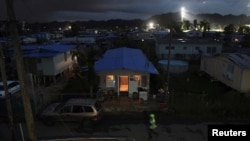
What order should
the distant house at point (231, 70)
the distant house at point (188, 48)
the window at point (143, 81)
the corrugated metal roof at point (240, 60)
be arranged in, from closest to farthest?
the window at point (143, 81) → the distant house at point (231, 70) → the corrugated metal roof at point (240, 60) → the distant house at point (188, 48)

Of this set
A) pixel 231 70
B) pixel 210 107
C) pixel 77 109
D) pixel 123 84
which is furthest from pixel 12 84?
pixel 231 70

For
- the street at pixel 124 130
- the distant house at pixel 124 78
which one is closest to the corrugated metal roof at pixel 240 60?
the distant house at pixel 124 78

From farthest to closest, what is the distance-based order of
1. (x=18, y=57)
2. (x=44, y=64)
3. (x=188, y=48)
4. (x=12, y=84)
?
(x=188, y=48)
(x=44, y=64)
(x=12, y=84)
(x=18, y=57)

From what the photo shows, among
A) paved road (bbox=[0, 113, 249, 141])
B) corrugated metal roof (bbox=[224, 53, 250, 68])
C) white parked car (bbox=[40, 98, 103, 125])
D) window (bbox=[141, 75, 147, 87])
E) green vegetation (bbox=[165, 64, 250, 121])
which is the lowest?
paved road (bbox=[0, 113, 249, 141])

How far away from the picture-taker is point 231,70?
22359 mm

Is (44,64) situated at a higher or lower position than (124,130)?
higher

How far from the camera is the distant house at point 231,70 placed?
20.4 m

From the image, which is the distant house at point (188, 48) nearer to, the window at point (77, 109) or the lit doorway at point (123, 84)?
the lit doorway at point (123, 84)

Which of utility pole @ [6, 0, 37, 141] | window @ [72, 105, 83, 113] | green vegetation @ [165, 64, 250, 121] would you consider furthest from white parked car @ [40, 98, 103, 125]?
utility pole @ [6, 0, 37, 141]

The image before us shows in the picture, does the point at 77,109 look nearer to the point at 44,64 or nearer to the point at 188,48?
the point at 44,64

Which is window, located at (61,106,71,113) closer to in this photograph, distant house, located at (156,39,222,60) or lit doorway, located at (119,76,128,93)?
lit doorway, located at (119,76,128,93)

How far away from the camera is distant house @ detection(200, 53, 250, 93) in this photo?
20375 millimetres

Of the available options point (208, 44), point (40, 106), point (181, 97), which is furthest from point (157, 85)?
point (208, 44)

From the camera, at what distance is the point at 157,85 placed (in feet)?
68.7
